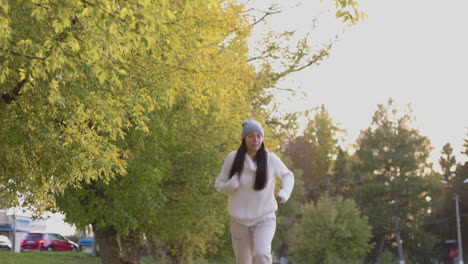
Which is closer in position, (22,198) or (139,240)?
(22,198)

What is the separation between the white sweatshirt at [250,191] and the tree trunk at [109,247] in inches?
488

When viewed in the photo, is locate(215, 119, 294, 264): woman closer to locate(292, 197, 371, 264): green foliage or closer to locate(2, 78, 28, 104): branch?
locate(2, 78, 28, 104): branch

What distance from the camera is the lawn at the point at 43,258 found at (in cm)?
2285

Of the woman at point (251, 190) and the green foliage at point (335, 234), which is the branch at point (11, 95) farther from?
the green foliage at point (335, 234)

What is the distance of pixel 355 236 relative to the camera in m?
53.2

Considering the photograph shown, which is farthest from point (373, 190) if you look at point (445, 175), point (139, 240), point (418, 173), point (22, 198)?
point (22, 198)

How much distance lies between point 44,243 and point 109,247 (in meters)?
34.8

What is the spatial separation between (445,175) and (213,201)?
7056 cm

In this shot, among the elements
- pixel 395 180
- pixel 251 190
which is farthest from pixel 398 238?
pixel 251 190

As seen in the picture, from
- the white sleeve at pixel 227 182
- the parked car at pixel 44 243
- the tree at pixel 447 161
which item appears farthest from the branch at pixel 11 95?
the tree at pixel 447 161

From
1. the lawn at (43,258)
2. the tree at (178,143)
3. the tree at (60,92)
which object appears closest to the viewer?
the tree at (60,92)

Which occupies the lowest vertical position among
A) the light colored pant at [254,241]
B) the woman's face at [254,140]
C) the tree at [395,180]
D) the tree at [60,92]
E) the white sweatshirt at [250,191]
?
the light colored pant at [254,241]

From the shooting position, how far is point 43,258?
26203 millimetres

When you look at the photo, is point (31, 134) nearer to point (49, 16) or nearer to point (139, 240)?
point (49, 16)
